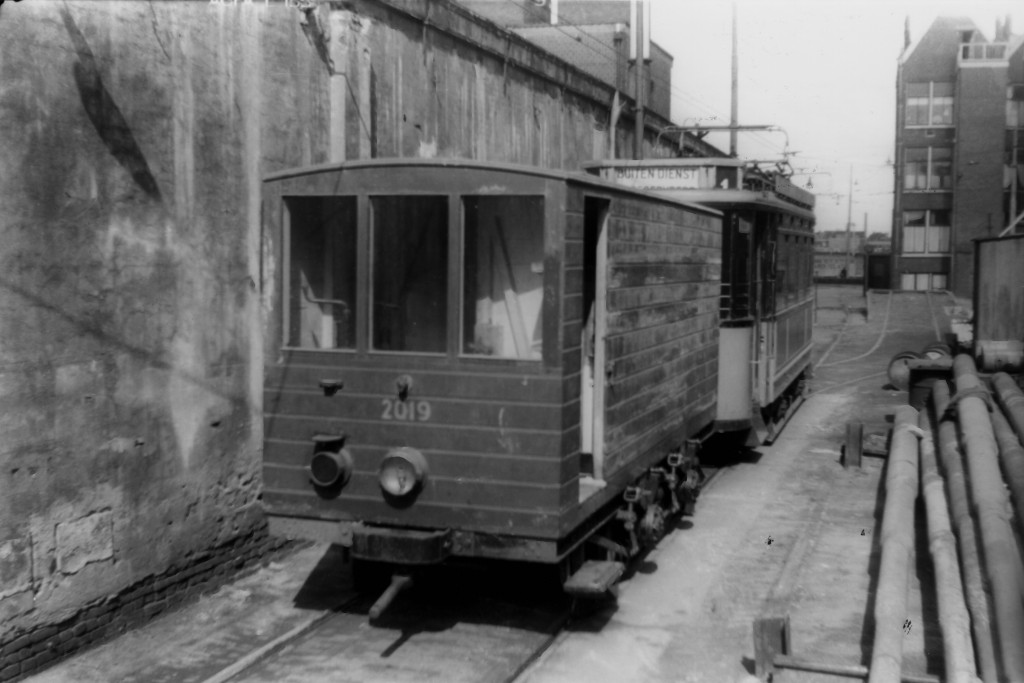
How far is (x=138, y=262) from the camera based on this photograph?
22.3 feet

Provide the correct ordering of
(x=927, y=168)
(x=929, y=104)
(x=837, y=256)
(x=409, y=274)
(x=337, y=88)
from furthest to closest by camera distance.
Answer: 1. (x=837, y=256)
2. (x=927, y=168)
3. (x=929, y=104)
4. (x=337, y=88)
5. (x=409, y=274)

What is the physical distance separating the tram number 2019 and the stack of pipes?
2.77 meters

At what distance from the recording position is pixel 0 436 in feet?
19.0

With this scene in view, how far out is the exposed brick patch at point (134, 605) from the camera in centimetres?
601

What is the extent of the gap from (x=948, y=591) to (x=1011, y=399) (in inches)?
176

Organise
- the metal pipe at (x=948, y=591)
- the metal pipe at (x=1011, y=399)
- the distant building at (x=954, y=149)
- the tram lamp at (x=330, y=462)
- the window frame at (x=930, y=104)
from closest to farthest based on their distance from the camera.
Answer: the metal pipe at (x=948, y=591) → the tram lamp at (x=330, y=462) → the metal pipe at (x=1011, y=399) → the distant building at (x=954, y=149) → the window frame at (x=930, y=104)

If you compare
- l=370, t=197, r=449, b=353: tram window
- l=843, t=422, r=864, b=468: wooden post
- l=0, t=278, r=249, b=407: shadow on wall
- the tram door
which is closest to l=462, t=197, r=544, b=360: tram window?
l=370, t=197, r=449, b=353: tram window

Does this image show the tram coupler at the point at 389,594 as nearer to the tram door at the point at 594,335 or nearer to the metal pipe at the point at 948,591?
the tram door at the point at 594,335

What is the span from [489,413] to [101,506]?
249 cm

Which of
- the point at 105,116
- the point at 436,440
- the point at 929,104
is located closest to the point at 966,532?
the point at 436,440

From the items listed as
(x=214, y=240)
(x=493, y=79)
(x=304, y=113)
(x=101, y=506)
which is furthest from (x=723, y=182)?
(x=101, y=506)

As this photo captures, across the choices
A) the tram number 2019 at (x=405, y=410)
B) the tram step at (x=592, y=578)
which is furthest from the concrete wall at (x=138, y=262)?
the tram step at (x=592, y=578)

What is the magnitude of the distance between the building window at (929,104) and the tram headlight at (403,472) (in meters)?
45.2

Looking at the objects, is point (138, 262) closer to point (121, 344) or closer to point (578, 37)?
point (121, 344)
